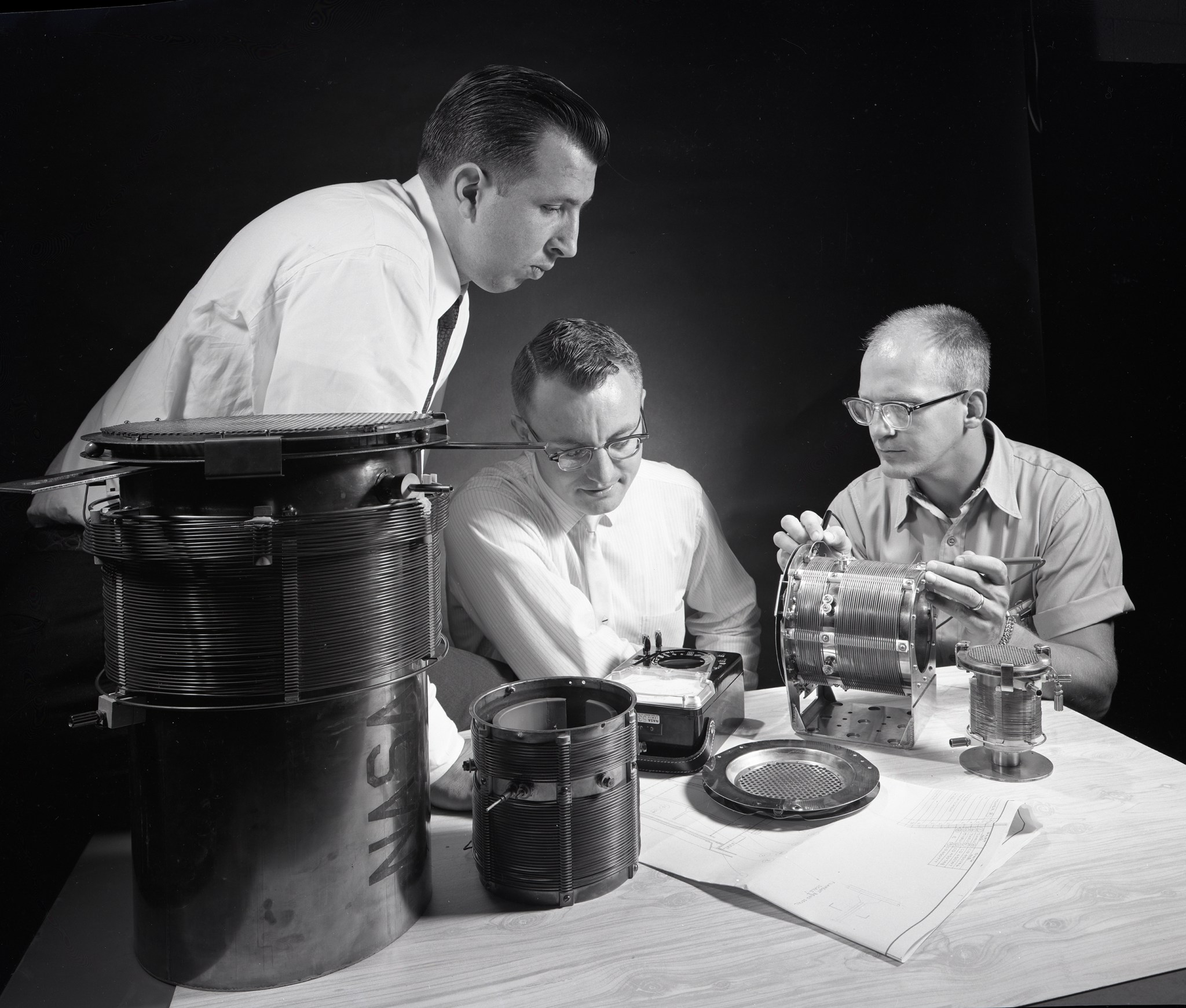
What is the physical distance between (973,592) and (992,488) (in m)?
0.84

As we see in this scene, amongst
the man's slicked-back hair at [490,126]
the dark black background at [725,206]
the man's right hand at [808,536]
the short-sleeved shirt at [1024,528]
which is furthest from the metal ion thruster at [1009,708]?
the man's slicked-back hair at [490,126]

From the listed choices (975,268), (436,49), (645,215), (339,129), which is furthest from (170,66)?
(975,268)

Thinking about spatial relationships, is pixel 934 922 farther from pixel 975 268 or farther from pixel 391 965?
pixel 975 268

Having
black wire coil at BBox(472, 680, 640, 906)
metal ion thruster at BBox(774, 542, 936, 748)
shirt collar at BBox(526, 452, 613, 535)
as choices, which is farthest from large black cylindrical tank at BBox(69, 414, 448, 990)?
shirt collar at BBox(526, 452, 613, 535)

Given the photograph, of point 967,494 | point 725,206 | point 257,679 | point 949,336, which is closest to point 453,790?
point 257,679

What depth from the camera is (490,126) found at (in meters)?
2.16

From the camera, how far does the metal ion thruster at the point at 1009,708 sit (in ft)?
5.17

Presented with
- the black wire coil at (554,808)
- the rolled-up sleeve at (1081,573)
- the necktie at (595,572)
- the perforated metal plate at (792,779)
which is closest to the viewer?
the black wire coil at (554,808)

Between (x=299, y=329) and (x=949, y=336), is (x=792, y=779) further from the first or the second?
(x=949, y=336)

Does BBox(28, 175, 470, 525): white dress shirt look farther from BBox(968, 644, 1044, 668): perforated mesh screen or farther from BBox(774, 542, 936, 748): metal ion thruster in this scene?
BBox(968, 644, 1044, 668): perforated mesh screen

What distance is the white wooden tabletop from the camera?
1057 mm

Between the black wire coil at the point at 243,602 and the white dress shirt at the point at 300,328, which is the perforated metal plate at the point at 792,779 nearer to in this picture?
the black wire coil at the point at 243,602

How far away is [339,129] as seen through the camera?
2.12 m

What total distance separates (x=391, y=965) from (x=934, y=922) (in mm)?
690
